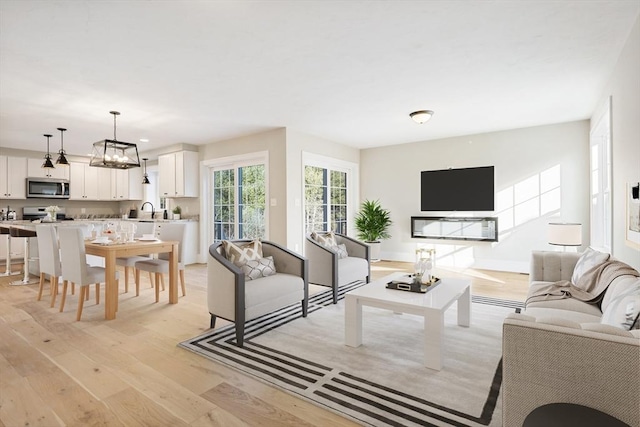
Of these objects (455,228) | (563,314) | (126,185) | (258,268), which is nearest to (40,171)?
(126,185)

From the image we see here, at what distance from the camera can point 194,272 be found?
5.95 meters

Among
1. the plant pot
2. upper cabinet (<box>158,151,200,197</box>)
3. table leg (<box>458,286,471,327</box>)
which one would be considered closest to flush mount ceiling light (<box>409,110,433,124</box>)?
table leg (<box>458,286,471,327</box>)

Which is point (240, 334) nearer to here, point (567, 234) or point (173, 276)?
point (173, 276)

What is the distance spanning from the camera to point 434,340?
2.37 meters

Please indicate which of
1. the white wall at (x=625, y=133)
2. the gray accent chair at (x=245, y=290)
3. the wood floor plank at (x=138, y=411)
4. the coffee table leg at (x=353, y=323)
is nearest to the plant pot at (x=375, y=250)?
the gray accent chair at (x=245, y=290)

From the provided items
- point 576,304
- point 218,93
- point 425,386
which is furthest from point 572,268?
point 218,93

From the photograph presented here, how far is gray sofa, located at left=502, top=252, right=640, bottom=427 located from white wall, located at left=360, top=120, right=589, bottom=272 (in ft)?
15.2

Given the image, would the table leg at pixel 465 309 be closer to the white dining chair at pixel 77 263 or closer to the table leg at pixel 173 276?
the table leg at pixel 173 276

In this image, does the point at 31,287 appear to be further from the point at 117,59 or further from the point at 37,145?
A: the point at 117,59

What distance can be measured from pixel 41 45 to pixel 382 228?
5818mm

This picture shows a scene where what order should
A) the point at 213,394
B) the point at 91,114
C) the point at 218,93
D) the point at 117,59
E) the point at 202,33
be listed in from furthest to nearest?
the point at 91,114 < the point at 218,93 < the point at 117,59 < the point at 202,33 < the point at 213,394

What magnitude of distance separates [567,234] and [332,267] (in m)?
2.78

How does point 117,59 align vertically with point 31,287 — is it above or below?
above

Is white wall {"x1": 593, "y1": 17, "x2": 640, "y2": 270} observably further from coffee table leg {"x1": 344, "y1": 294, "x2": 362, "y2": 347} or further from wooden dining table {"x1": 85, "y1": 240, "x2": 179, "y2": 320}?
wooden dining table {"x1": 85, "y1": 240, "x2": 179, "y2": 320}
